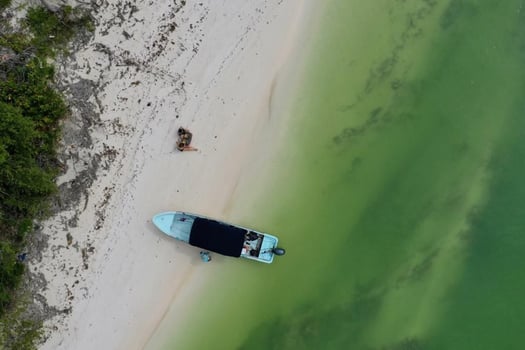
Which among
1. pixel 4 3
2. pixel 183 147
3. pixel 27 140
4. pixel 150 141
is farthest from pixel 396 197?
pixel 4 3

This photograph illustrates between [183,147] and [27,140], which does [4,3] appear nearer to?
[27,140]

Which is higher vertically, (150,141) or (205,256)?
(150,141)

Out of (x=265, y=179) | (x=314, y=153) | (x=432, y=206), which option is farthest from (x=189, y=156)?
(x=432, y=206)

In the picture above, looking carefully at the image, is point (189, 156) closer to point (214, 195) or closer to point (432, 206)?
point (214, 195)

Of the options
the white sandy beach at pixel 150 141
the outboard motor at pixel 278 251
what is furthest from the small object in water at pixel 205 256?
the outboard motor at pixel 278 251

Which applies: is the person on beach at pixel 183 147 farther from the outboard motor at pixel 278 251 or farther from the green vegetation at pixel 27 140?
the outboard motor at pixel 278 251

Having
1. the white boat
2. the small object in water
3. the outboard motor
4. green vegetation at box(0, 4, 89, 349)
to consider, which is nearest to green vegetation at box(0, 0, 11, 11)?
green vegetation at box(0, 4, 89, 349)

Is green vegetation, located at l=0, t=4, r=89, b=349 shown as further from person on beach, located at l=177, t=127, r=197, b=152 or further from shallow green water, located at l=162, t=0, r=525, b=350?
shallow green water, located at l=162, t=0, r=525, b=350
